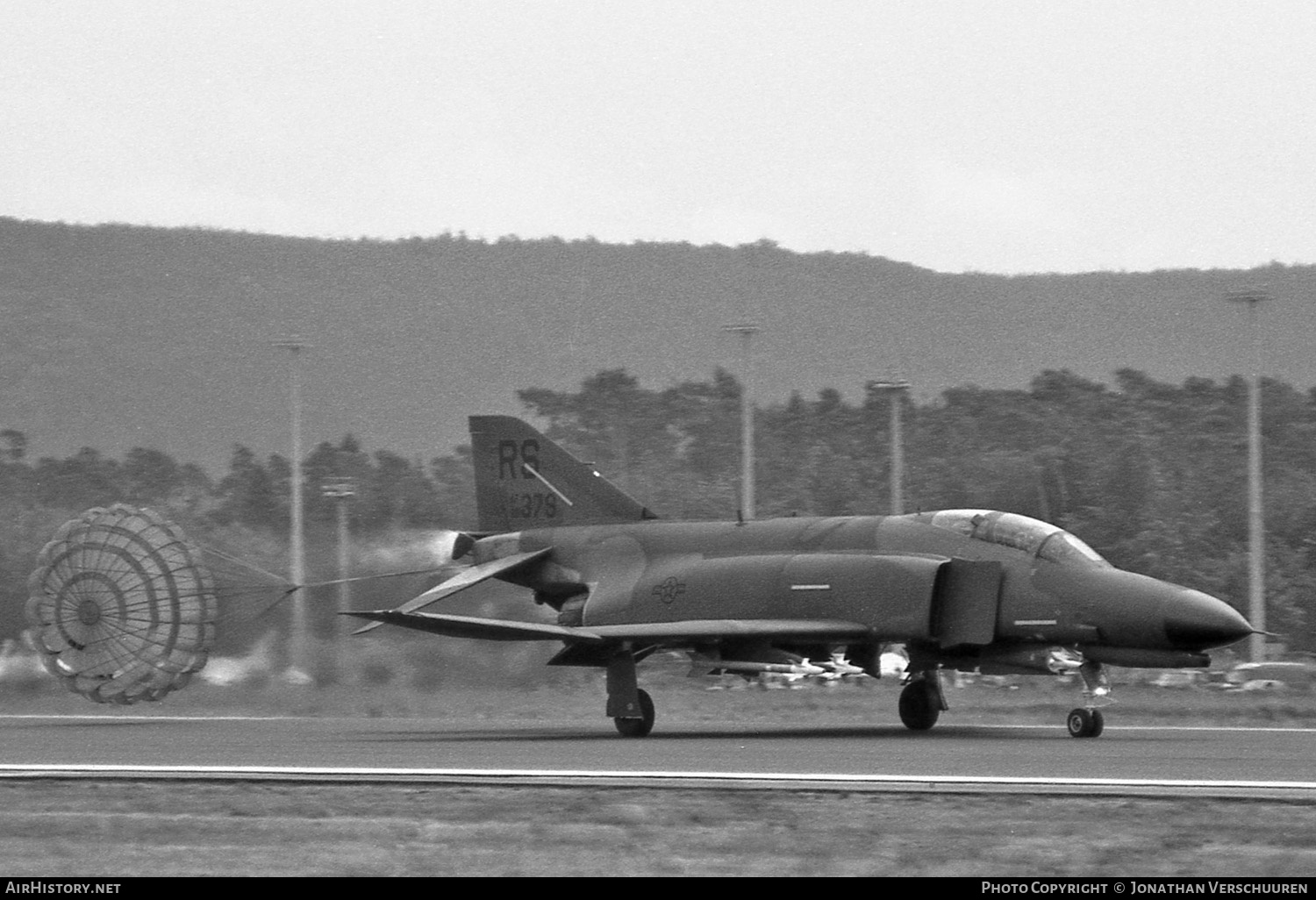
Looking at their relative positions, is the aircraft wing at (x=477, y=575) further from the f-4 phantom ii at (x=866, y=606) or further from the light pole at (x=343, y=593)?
the light pole at (x=343, y=593)

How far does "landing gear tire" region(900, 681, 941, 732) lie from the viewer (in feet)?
63.7

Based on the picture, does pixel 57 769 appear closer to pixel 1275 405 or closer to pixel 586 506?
pixel 586 506

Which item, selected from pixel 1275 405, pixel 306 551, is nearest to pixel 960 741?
pixel 306 551

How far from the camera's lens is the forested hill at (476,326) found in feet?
349

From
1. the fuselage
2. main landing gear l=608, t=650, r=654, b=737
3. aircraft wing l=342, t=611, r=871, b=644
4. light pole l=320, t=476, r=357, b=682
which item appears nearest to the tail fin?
the fuselage

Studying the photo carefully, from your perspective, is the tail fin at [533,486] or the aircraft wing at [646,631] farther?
the tail fin at [533,486]

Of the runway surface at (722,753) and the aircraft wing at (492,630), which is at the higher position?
the aircraft wing at (492,630)

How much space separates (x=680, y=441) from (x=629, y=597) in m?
45.9

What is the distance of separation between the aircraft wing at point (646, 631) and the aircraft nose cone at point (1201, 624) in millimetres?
3064

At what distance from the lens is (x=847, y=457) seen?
6456cm

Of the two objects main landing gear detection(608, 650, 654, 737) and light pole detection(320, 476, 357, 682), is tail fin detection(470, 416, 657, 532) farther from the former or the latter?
main landing gear detection(608, 650, 654, 737)

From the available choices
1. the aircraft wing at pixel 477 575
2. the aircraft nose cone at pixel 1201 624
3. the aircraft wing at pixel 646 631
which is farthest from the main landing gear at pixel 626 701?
the aircraft nose cone at pixel 1201 624

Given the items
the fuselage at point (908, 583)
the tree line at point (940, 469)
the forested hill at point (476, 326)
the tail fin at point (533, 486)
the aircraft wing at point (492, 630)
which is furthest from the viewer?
the forested hill at point (476, 326)
